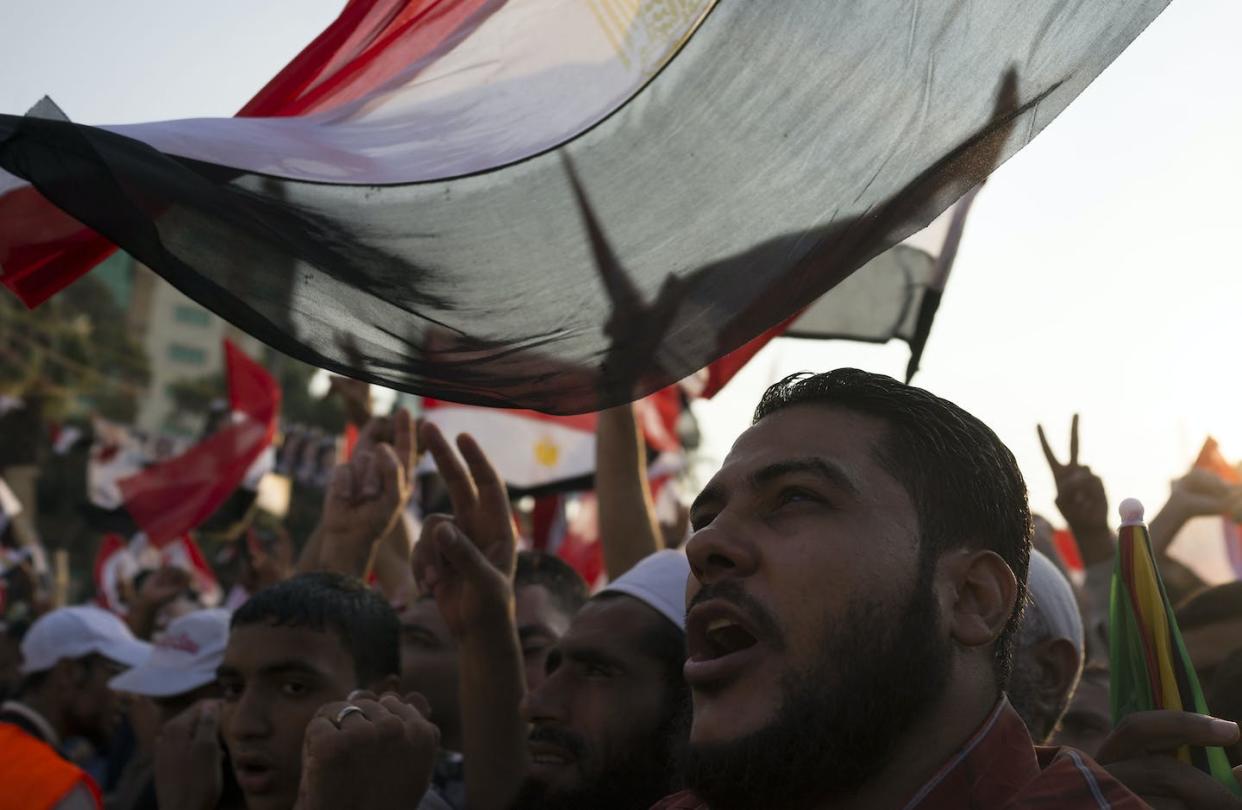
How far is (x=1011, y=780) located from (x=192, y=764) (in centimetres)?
257

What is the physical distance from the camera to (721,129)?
271cm

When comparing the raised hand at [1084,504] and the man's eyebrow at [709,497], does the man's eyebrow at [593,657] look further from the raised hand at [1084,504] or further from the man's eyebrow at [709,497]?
the raised hand at [1084,504]

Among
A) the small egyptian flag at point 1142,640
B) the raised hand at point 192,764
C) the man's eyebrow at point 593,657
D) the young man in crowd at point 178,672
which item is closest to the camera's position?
the small egyptian flag at point 1142,640

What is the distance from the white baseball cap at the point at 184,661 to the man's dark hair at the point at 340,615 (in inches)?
54.7

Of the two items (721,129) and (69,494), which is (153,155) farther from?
(69,494)

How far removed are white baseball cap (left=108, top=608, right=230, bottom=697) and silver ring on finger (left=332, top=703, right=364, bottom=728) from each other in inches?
100

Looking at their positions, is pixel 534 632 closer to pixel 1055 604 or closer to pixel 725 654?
pixel 1055 604

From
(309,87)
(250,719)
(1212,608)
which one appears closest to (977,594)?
(1212,608)

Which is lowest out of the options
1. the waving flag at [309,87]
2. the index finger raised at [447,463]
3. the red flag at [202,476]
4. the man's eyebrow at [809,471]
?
the man's eyebrow at [809,471]

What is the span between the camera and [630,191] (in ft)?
9.04

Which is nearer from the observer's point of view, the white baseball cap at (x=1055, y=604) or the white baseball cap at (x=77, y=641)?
the white baseball cap at (x=1055, y=604)

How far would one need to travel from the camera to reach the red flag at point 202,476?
877 centimetres

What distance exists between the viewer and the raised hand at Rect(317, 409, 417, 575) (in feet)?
15.2

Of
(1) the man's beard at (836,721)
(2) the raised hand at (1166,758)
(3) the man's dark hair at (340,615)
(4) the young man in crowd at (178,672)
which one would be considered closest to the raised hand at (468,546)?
(3) the man's dark hair at (340,615)
